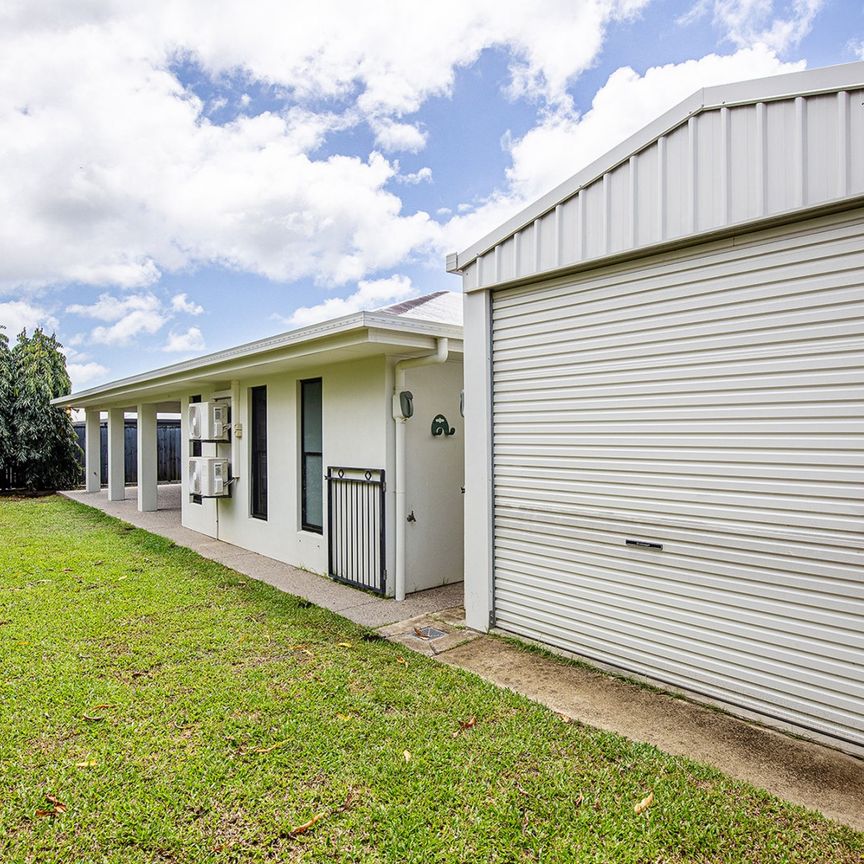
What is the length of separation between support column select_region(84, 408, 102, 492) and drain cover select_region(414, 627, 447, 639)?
14437 millimetres

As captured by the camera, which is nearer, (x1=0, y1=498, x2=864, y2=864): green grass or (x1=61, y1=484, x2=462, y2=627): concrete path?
(x1=0, y1=498, x2=864, y2=864): green grass

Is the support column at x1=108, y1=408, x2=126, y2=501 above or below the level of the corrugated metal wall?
below

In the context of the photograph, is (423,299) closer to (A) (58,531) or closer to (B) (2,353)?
(A) (58,531)

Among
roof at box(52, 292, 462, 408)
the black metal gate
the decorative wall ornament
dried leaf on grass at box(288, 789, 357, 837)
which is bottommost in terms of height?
dried leaf on grass at box(288, 789, 357, 837)

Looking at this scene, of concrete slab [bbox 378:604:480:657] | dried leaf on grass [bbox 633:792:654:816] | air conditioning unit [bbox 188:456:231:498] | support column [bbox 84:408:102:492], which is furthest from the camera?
support column [bbox 84:408:102:492]

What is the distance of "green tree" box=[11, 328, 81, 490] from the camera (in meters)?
14.5

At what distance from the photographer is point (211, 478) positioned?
26.1ft

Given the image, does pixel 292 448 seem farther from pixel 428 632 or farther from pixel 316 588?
pixel 428 632

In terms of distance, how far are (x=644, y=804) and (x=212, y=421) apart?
7.24 meters

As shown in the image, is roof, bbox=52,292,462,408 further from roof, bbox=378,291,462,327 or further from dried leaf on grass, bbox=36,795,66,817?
dried leaf on grass, bbox=36,795,66,817

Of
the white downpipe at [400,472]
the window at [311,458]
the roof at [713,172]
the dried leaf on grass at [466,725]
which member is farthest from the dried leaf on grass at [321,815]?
the window at [311,458]

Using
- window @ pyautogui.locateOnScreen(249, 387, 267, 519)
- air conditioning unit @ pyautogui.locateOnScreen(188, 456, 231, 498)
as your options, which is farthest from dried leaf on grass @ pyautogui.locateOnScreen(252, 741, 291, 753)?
air conditioning unit @ pyautogui.locateOnScreen(188, 456, 231, 498)

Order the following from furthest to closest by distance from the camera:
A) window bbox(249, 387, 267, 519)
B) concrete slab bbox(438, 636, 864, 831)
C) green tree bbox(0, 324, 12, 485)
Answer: green tree bbox(0, 324, 12, 485) < window bbox(249, 387, 267, 519) < concrete slab bbox(438, 636, 864, 831)

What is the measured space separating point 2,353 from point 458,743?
16969mm
